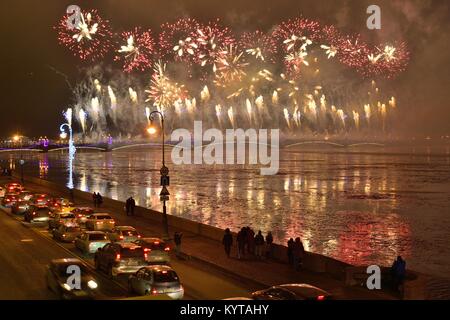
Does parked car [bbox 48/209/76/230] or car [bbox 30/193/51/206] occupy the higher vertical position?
car [bbox 30/193/51/206]

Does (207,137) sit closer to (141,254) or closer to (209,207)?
(209,207)

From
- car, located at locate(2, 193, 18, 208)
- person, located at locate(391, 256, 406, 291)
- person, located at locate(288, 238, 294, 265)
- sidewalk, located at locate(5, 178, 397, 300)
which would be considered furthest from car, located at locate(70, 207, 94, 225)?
person, located at locate(391, 256, 406, 291)

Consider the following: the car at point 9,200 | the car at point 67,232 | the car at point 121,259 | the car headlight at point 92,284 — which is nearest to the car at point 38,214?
the car at point 67,232

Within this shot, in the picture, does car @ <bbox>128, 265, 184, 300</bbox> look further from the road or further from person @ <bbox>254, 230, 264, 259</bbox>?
person @ <bbox>254, 230, 264, 259</bbox>

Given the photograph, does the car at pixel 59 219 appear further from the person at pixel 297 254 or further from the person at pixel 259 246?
the person at pixel 297 254

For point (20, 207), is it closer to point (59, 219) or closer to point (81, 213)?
point (81, 213)

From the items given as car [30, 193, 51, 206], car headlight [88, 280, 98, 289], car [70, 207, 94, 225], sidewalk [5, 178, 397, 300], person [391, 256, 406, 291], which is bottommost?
sidewalk [5, 178, 397, 300]
